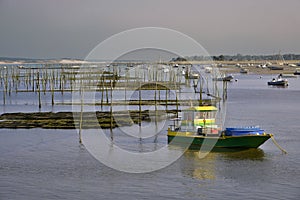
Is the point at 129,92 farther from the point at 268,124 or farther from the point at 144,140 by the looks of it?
the point at 144,140

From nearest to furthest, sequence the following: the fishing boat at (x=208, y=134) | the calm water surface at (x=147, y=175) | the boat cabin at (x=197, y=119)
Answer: the calm water surface at (x=147, y=175)
the fishing boat at (x=208, y=134)
the boat cabin at (x=197, y=119)

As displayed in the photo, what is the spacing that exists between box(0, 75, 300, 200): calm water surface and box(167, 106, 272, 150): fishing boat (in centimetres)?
44

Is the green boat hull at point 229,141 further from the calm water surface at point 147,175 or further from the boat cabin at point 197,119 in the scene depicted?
the boat cabin at point 197,119

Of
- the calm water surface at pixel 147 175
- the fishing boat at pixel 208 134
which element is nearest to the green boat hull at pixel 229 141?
the fishing boat at pixel 208 134

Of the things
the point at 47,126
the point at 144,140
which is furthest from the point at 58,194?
the point at 47,126

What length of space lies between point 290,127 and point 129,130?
355 inches

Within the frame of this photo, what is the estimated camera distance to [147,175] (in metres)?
20.2

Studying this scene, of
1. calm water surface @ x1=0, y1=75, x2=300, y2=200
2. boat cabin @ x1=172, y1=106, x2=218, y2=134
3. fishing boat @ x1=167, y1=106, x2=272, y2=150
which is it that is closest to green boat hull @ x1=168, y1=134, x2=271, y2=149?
fishing boat @ x1=167, y1=106, x2=272, y2=150

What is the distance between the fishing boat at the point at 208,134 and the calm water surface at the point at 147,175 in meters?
0.44

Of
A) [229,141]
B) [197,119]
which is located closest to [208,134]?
[229,141]

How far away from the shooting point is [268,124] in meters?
34.3

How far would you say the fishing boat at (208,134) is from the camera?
79.5 ft

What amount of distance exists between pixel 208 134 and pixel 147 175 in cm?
536

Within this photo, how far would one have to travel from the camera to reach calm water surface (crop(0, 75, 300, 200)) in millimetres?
17750
